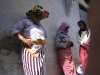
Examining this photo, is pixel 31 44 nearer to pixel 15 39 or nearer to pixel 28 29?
pixel 28 29

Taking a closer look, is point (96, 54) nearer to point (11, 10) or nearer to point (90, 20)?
point (90, 20)

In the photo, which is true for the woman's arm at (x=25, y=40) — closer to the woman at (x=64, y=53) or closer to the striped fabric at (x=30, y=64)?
the striped fabric at (x=30, y=64)

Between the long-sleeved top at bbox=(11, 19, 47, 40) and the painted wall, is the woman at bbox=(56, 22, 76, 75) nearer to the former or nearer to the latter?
the painted wall

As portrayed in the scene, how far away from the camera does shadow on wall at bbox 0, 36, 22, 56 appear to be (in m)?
2.63

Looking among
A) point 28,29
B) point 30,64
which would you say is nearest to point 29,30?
point 28,29

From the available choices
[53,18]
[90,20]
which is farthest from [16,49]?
[90,20]

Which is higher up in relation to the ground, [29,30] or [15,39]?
[29,30]

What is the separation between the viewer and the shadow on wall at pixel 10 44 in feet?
8.64

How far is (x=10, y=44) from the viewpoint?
8.96 feet

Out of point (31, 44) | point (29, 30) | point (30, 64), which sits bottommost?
point (30, 64)

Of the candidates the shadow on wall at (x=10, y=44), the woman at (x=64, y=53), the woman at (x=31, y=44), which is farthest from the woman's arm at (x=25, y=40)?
the woman at (x=64, y=53)

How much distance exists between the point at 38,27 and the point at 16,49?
0.47m

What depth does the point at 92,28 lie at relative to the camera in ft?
2.08

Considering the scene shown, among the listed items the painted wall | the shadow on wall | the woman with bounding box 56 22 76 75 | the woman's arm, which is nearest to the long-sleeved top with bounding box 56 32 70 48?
the woman with bounding box 56 22 76 75
